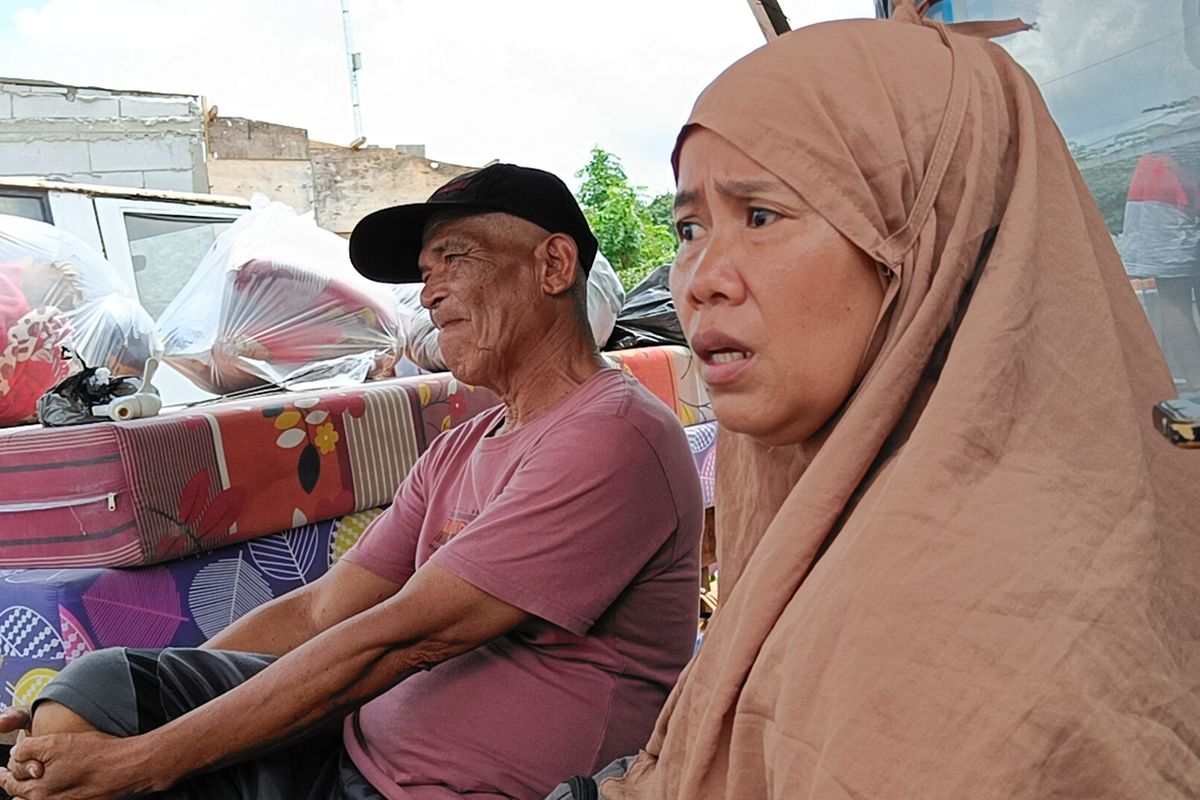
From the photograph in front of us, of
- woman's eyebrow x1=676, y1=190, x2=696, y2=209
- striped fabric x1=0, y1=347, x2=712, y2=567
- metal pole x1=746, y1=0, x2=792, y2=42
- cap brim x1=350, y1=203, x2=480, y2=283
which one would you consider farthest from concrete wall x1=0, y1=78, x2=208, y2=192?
woman's eyebrow x1=676, y1=190, x2=696, y2=209

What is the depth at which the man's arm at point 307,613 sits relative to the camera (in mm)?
1899

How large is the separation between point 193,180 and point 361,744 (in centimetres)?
620

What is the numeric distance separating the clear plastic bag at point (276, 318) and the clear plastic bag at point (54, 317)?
0.43 feet

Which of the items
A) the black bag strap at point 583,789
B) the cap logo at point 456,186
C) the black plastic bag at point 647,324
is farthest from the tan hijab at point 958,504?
the black plastic bag at point 647,324

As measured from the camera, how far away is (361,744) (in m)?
1.63

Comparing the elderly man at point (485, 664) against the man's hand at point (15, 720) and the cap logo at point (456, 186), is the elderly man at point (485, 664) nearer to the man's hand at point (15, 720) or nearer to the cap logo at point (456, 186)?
the man's hand at point (15, 720)

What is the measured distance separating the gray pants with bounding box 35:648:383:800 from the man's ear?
803mm

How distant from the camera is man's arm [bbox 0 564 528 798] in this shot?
1.46 metres

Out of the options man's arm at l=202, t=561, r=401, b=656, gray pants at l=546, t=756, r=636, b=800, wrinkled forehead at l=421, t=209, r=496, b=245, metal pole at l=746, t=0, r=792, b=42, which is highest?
metal pole at l=746, t=0, r=792, b=42

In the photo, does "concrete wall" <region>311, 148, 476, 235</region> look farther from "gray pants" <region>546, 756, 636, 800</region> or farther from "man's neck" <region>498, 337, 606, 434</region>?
"gray pants" <region>546, 756, 636, 800</region>

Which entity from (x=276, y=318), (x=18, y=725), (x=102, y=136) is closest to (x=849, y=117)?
(x=18, y=725)

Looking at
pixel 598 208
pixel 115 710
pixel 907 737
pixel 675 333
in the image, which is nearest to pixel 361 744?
pixel 115 710

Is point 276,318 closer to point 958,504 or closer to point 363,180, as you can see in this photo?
point 958,504

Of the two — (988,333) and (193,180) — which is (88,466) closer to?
(988,333)
